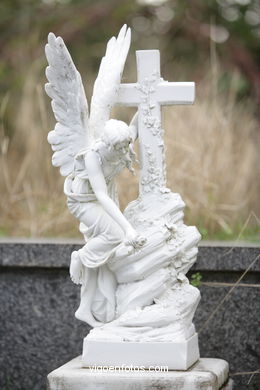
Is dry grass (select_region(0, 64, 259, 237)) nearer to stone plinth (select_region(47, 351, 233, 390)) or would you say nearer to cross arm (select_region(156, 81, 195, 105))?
cross arm (select_region(156, 81, 195, 105))

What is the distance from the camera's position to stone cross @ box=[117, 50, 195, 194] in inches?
167

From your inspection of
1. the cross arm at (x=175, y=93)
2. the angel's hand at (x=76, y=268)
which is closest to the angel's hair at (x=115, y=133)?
the cross arm at (x=175, y=93)

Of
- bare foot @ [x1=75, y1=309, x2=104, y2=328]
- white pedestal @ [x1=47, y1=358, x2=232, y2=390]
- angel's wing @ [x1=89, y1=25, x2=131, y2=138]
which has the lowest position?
white pedestal @ [x1=47, y1=358, x2=232, y2=390]

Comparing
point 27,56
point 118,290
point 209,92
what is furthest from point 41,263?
point 27,56

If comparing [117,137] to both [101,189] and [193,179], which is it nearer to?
[101,189]

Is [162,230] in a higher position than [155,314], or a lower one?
higher

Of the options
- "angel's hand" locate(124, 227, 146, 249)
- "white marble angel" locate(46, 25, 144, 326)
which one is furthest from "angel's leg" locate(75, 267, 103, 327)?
"angel's hand" locate(124, 227, 146, 249)

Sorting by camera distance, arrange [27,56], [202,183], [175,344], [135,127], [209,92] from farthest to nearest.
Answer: [27,56] → [209,92] → [202,183] → [135,127] → [175,344]

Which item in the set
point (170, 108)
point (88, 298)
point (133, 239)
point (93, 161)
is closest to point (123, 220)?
point (133, 239)

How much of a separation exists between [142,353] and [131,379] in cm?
14

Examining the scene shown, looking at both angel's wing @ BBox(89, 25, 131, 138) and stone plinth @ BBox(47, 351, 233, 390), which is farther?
angel's wing @ BBox(89, 25, 131, 138)

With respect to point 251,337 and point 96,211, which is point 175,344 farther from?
point 251,337

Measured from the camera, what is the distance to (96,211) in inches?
162

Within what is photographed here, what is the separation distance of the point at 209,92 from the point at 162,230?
13.0 feet
